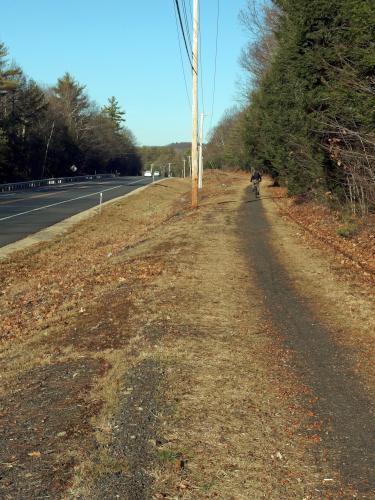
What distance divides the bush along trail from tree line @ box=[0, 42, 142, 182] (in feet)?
180

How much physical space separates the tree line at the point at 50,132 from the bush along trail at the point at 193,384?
5483 centimetres

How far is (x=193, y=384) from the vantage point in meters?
5.98

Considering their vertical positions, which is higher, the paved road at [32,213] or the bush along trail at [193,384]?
the bush along trail at [193,384]

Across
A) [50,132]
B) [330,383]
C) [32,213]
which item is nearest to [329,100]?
[330,383]

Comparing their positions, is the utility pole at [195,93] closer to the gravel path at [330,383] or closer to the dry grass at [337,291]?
the dry grass at [337,291]

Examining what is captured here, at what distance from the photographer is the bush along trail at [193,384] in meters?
4.19

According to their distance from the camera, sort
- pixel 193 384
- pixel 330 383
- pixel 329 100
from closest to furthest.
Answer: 1. pixel 193 384
2. pixel 330 383
3. pixel 329 100

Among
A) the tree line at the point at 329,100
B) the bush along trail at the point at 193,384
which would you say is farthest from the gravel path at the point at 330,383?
the tree line at the point at 329,100

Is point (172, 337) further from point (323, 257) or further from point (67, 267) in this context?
point (67, 267)

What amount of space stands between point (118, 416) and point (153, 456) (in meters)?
0.84

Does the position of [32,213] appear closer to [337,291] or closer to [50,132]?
[337,291]

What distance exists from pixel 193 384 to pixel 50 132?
89338mm

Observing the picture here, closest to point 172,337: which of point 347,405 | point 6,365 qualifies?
point 6,365

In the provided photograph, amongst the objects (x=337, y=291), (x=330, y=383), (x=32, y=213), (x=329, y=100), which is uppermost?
(x=329, y=100)
